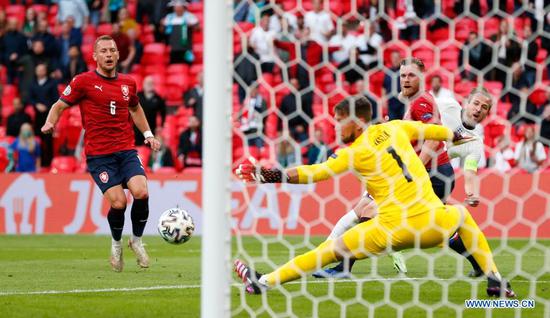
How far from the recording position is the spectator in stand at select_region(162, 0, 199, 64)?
1770 centimetres

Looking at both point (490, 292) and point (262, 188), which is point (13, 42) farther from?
point (490, 292)

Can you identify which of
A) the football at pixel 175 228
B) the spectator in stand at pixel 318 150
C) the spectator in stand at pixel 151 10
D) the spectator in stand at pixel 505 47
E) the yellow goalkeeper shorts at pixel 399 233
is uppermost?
the spectator in stand at pixel 151 10

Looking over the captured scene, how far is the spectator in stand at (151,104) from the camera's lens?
53.7ft

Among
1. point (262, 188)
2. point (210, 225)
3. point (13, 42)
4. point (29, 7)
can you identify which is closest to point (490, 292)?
point (210, 225)

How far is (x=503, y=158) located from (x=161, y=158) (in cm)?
592

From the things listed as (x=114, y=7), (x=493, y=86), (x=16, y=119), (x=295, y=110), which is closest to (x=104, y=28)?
(x=114, y=7)

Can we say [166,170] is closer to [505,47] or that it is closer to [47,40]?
[47,40]

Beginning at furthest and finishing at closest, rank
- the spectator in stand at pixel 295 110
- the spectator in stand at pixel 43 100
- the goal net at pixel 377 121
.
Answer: the spectator in stand at pixel 43 100 < the spectator in stand at pixel 295 110 < the goal net at pixel 377 121

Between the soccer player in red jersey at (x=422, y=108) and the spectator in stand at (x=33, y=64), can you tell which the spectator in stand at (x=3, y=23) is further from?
the soccer player in red jersey at (x=422, y=108)

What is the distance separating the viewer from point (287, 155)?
12797 millimetres

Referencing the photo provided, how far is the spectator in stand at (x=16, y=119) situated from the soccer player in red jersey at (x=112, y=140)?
8.12 metres

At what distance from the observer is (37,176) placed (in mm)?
15414

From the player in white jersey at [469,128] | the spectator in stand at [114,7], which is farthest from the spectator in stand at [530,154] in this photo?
the spectator in stand at [114,7]

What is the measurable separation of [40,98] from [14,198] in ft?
7.68
